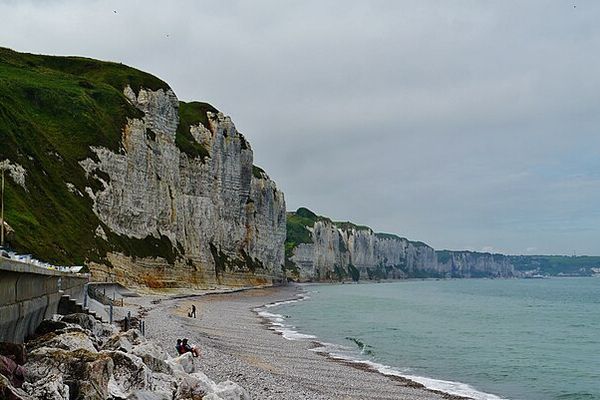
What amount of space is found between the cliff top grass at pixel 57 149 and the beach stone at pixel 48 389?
30990 mm

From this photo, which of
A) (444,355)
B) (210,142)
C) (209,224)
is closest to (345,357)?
(444,355)

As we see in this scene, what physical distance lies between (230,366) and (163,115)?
7081cm

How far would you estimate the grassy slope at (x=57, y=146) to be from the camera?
158 feet

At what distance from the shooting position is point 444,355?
34594mm

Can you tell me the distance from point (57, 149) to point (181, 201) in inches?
997

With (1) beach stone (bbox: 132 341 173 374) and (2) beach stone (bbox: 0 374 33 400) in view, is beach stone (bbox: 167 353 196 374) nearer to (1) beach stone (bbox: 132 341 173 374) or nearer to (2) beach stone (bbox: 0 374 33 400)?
(1) beach stone (bbox: 132 341 173 374)

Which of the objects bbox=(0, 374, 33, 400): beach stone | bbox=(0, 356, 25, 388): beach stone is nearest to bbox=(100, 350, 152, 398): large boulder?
bbox=(0, 356, 25, 388): beach stone

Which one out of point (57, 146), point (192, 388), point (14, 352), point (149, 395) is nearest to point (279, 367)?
point (192, 388)

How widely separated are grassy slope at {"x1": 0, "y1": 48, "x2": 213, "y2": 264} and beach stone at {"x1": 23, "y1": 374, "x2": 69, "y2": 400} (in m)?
31.8

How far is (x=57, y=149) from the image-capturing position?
210 feet

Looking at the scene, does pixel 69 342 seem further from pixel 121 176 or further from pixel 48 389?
pixel 121 176

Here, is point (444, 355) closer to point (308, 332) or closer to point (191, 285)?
point (308, 332)

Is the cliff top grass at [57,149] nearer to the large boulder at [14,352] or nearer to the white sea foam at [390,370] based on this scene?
the white sea foam at [390,370]

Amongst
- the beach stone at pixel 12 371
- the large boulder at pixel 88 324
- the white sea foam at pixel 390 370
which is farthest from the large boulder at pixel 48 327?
the white sea foam at pixel 390 370
